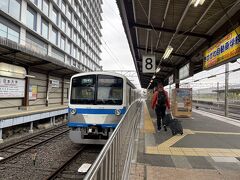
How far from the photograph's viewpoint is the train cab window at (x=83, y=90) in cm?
813

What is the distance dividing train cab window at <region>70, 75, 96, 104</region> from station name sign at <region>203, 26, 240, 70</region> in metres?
4.05

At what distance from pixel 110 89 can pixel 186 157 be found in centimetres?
350

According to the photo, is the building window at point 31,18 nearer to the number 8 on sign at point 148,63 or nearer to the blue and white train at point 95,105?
the number 8 on sign at point 148,63

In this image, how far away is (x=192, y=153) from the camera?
6148 millimetres

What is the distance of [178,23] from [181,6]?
4.37 feet

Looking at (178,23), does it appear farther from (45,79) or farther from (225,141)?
(45,79)

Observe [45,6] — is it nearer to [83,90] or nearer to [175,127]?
[83,90]

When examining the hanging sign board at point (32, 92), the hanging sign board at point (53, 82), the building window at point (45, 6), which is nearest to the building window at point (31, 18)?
the building window at point (45, 6)

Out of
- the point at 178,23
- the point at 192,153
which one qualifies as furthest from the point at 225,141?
the point at 178,23

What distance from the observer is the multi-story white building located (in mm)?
20422

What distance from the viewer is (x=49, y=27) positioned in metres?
28.0

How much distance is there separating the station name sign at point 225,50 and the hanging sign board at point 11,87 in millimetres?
9715

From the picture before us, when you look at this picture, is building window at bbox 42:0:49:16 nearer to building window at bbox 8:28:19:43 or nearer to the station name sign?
building window at bbox 8:28:19:43

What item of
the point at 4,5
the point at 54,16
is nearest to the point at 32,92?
the point at 4,5
